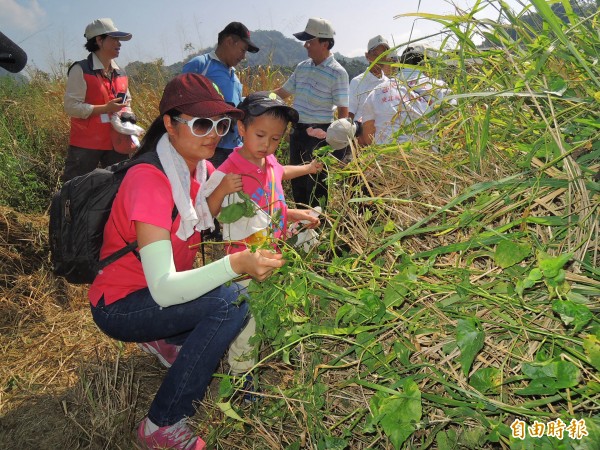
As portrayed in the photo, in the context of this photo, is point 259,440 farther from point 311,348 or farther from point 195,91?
point 195,91

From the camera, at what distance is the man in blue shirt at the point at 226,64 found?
13.2 feet

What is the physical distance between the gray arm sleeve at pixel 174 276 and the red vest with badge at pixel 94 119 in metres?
2.79

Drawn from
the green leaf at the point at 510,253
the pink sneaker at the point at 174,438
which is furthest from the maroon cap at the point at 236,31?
the green leaf at the point at 510,253

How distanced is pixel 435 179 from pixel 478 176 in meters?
0.15

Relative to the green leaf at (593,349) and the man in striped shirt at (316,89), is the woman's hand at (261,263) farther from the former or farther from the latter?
the man in striped shirt at (316,89)

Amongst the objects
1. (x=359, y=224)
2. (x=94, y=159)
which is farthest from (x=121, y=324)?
(x=94, y=159)

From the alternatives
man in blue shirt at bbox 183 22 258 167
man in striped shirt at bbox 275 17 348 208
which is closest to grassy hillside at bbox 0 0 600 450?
man in blue shirt at bbox 183 22 258 167

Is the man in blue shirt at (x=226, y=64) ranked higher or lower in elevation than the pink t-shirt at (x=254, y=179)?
higher

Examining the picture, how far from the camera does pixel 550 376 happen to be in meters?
0.96

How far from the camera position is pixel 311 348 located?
1.40m

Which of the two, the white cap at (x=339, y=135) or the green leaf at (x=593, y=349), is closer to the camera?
the green leaf at (x=593, y=349)

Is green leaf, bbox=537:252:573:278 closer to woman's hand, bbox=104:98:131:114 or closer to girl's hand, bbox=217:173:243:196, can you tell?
girl's hand, bbox=217:173:243:196

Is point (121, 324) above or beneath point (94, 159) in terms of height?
beneath

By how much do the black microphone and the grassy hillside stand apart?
1745 mm
